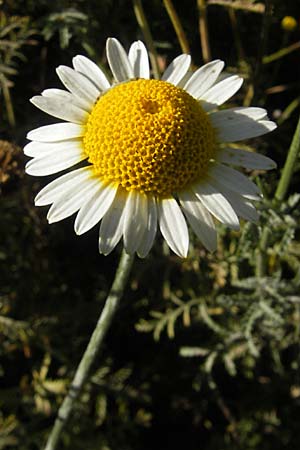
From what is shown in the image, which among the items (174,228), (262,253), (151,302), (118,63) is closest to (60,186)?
(174,228)

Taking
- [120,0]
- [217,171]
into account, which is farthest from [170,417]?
[120,0]

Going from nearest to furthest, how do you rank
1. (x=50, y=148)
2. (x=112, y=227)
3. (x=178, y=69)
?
1. (x=112, y=227)
2. (x=50, y=148)
3. (x=178, y=69)

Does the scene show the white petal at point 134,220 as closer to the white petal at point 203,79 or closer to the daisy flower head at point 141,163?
the daisy flower head at point 141,163

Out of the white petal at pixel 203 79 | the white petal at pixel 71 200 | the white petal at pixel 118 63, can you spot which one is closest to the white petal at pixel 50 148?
the white petal at pixel 71 200

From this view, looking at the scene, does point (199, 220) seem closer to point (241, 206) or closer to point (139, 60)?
point (241, 206)

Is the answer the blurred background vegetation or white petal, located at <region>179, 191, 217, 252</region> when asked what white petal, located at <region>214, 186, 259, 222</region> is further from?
the blurred background vegetation

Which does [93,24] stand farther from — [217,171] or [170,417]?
[170,417]
